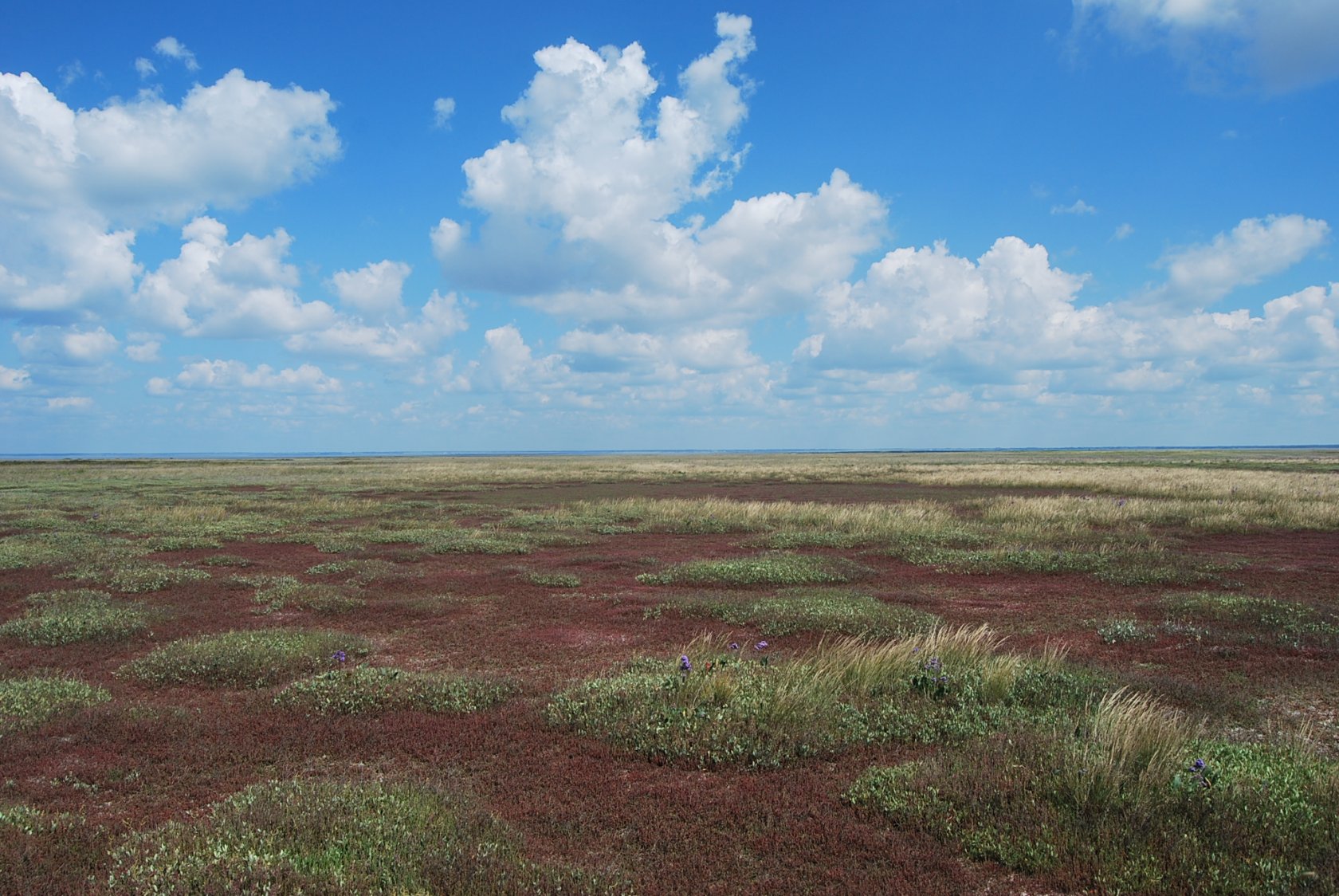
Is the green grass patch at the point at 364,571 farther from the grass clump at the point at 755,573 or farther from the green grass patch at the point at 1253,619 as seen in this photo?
the green grass patch at the point at 1253,619

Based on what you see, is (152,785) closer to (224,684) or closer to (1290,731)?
(224,684)

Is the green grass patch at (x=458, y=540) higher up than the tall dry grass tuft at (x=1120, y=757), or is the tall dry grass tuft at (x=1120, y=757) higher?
the tall dry grass tuft at (x=1120, y=757)

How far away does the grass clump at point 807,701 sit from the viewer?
290 inches

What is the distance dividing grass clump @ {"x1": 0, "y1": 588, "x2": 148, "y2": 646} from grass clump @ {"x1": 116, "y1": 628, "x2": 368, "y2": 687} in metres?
2.02

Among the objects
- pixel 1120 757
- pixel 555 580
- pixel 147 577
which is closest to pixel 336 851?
pixel 1120 757

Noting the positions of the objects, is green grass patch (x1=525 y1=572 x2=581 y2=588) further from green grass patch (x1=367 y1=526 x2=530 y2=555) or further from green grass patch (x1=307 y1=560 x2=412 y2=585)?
green grass patch (x1=367 y1=526 x2=530 y2=555)

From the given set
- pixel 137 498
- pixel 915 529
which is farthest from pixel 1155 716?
pixel 137 498

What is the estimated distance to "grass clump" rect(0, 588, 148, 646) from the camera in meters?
12.6

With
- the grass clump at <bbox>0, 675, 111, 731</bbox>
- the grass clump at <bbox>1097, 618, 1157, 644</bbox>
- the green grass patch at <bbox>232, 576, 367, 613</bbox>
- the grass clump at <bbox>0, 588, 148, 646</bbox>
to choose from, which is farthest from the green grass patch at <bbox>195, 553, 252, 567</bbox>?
the grass clump at <bbox>1097, 618, 1157, 644</bbox>

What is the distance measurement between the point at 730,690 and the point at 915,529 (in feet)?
67.9

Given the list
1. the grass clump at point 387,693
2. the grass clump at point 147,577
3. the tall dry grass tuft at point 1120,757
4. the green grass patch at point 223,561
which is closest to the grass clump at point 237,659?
the grass clump at point 387,693

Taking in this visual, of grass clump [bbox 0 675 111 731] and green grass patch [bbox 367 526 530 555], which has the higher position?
grass clump [bbox 0 675 111 731]

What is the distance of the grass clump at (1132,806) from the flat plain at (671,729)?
2 centimetres

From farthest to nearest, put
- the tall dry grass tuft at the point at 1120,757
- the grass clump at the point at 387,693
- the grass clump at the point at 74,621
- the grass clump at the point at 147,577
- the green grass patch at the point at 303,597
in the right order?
the grass clump at the point at 147,577
the green grass patch at the point at 303,597
the grass clump at the point at 74,621
the grass clump at the point at 387,693
the tall dry grass tuft at the point at 1120,757
